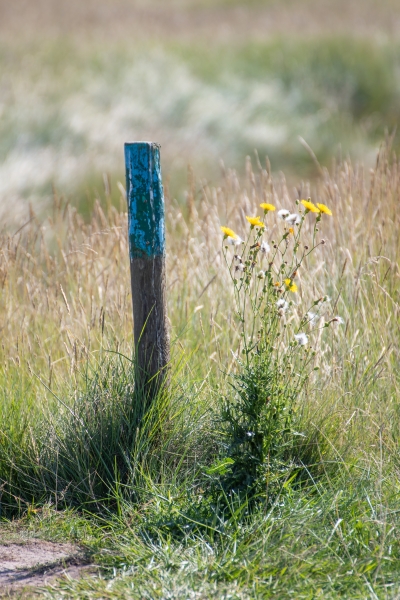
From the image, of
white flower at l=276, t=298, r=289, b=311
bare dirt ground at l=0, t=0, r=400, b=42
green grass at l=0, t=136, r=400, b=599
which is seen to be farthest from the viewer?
bare dirt ground at l=0, t=0, r=400, b=42

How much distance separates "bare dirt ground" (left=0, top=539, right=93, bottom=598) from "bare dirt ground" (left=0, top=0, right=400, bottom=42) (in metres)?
14.8

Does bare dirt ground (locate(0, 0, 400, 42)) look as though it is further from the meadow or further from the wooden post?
the wooden post

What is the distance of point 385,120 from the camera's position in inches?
603

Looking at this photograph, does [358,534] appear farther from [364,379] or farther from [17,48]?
[17,48]

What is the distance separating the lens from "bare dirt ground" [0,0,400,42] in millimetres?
18516

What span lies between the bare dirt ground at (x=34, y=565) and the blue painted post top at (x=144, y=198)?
119 centimetres

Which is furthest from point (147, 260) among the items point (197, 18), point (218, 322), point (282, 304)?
point (197, 18)

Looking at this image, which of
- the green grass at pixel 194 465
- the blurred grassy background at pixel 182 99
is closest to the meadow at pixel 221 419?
the green grass at pixel 194 465

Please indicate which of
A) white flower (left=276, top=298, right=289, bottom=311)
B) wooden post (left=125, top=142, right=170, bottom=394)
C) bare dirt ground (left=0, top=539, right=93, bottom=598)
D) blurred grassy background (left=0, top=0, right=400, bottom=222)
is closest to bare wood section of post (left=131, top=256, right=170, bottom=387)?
wooden post (left=125, top=142, right=170, bottom=394)

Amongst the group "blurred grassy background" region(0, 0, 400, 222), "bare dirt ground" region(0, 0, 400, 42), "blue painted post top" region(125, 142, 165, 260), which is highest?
"bare dirt ground" region(0, 0, 400, 42)

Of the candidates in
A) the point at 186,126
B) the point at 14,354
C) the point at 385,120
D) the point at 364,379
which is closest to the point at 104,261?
the point at 14,354

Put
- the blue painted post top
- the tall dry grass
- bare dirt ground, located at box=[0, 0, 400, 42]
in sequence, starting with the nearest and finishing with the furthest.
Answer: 1. the blue painted post top
2. the tall dry grass
3. bare dirt ground, located at box=[0, 0, 400, 42]

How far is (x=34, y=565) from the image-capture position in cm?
249

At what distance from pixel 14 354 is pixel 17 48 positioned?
12.0 meters
